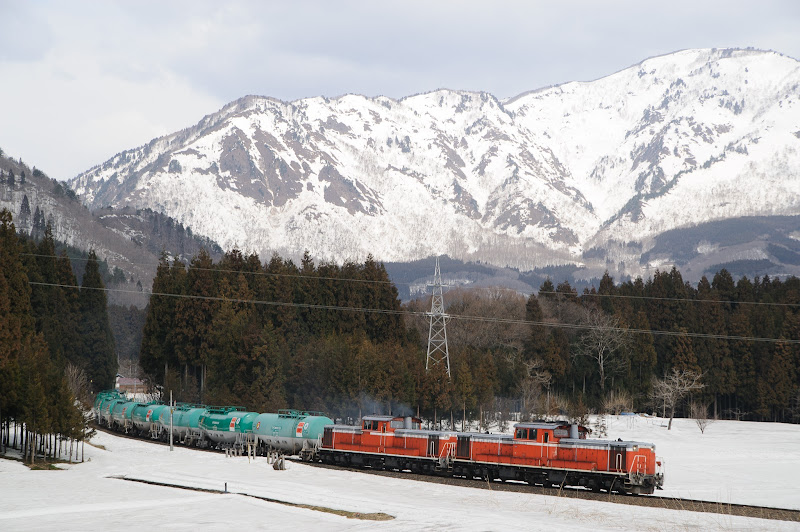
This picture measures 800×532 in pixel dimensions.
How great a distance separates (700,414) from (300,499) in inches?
3304

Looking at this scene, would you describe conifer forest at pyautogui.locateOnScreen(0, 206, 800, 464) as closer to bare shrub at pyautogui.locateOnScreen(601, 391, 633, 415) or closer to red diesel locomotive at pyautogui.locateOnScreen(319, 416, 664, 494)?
bare shrub at pyautogui.locateOnScreen(601, 391, 633, 415)

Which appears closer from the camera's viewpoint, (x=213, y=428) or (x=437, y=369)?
(x=213, y=428)

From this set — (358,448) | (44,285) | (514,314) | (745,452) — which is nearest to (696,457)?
(745,452)

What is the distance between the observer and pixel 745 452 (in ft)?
284

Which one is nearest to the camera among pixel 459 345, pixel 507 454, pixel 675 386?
pixel 507 454

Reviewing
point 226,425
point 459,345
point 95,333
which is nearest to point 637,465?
point 226,425

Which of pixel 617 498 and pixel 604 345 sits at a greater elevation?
pixel 604 345

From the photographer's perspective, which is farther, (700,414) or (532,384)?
(700,414)

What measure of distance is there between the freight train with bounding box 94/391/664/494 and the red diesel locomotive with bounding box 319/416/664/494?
6cm

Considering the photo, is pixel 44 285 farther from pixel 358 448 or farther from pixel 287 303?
pixel 358 448

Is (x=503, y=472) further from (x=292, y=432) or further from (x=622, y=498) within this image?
(x=292, y=432)

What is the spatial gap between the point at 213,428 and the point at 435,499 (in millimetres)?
34944

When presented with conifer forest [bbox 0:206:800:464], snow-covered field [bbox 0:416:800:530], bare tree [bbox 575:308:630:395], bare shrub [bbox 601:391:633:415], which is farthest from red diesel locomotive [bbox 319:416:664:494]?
bare tree [bbox 575:308:630:395]

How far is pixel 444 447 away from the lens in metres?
58.2
